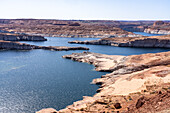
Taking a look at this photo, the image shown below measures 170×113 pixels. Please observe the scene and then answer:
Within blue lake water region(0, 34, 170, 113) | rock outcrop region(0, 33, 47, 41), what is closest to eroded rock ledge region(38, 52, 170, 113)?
blue lake water region(0, 34, 170, 113)

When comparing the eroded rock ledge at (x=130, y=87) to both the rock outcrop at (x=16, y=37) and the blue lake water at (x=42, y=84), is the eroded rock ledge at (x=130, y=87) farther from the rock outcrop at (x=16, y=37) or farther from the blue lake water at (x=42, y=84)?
the rock outcrop at (x=16, y=37)

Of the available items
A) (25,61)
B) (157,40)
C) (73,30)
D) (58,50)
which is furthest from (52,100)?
(73,30)

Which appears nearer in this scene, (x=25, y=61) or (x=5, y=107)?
(x=5, y=107)

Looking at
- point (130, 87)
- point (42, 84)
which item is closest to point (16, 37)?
Answer: point (42, 84)

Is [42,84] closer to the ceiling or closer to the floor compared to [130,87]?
closer to the floor

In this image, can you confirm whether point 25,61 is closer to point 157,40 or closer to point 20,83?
point 20,83

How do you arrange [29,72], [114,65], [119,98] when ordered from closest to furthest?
[119,98]
[29,72]
[114,65]

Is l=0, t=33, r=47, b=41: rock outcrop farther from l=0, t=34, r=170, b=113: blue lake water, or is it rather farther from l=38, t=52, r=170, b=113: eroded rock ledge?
l=38, t=52, r=170, b=113: eroded rock ledge

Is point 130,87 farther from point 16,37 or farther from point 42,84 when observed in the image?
point 16,37
